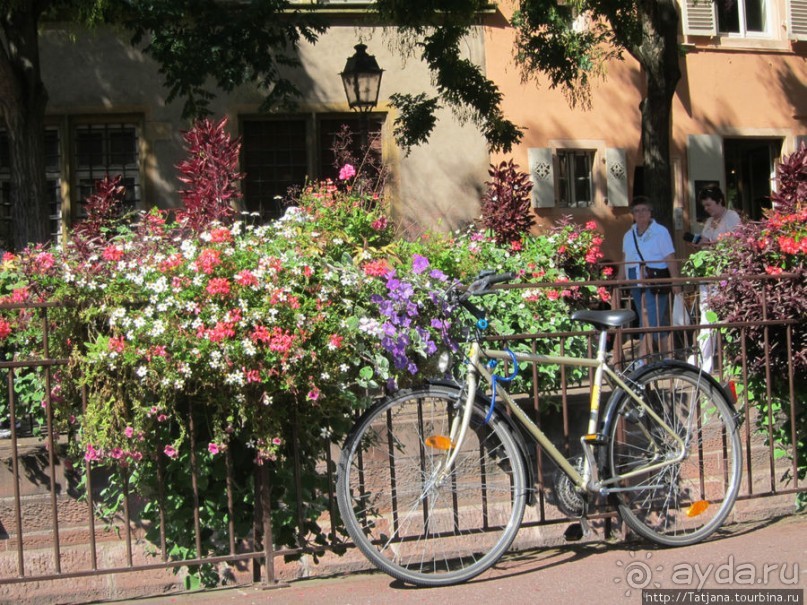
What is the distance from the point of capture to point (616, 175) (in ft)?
49.7

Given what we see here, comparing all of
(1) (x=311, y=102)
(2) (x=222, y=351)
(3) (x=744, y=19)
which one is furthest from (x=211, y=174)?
(3) (x=744, y=19)

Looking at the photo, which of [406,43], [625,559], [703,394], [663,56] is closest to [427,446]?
[625,559]

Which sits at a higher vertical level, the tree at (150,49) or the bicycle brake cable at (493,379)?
the tree at (150,49)

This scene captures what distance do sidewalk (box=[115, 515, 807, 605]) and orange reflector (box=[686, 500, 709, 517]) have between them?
167mm

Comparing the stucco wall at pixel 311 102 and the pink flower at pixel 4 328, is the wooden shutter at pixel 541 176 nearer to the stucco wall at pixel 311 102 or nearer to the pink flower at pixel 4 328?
the stucco wall at pixel 311 102

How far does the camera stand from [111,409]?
421 centimetres

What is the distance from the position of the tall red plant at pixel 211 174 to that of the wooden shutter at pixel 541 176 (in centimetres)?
897

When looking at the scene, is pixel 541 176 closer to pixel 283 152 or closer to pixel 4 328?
pixel 283 152

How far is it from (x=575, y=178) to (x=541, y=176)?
79 centimetres

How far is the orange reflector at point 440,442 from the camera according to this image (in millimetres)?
4391

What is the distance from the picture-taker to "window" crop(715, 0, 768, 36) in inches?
618

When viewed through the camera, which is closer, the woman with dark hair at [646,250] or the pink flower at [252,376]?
the pink flower at [252,376]

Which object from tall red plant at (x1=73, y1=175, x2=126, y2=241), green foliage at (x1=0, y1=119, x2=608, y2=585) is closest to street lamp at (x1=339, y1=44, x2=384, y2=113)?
tall red plant at (x1=73, y1=175, x2=126, y2=241)

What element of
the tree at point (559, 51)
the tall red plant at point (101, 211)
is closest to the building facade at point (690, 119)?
the tree at point (559, 51)
